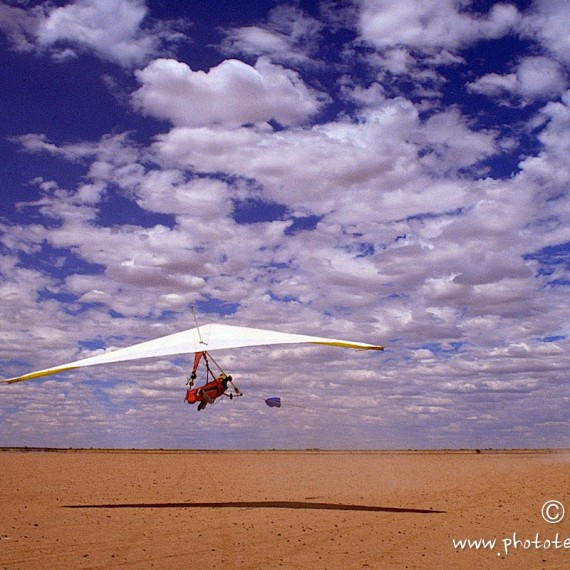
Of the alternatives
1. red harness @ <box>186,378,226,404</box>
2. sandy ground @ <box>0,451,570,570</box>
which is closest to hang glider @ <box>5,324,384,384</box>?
red harness @ <box>186,378,226,404</box>

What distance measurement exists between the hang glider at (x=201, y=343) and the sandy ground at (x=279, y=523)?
3332mm

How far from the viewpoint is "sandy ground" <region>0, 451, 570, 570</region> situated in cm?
1026

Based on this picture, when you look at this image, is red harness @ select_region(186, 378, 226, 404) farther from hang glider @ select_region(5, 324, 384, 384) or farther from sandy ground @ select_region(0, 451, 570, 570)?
sandy ground @ select_region(0, 451, 570, 570)

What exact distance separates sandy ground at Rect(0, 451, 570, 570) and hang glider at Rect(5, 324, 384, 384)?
3.33m

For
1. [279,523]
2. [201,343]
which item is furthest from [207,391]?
[279,523]

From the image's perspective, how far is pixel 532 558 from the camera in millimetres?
10695

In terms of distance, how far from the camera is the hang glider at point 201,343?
14234 mm

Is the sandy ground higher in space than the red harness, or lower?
lower

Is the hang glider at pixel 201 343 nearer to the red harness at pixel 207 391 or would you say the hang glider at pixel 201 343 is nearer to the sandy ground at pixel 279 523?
the red harness at pixel 207 391

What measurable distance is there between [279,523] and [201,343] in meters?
4.20

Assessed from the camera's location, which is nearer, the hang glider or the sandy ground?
the sandy ground

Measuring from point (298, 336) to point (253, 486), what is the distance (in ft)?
27.2

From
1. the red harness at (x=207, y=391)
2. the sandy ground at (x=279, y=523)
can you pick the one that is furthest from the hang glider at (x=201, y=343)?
the sandy ground at (x=279, y=523)

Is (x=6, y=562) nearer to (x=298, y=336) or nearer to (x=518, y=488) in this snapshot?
(x=298, y=336)
